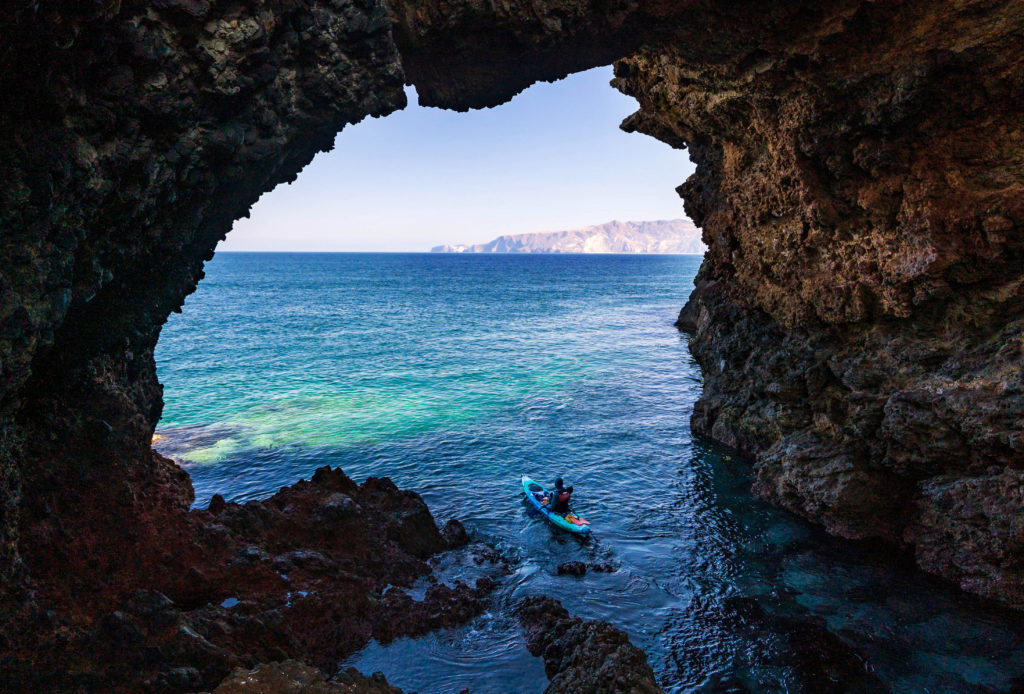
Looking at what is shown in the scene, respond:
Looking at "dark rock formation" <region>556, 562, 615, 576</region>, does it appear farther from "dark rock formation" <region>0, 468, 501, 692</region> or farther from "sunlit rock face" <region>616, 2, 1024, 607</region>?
"sunlit rock face" <region>616, 2, 1024, 607</region>

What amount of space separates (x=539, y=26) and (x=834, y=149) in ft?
35.6

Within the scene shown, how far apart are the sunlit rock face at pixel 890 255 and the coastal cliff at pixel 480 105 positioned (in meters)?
0.07

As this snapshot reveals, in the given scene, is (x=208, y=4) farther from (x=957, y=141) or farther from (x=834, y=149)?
(x=957, y=141)

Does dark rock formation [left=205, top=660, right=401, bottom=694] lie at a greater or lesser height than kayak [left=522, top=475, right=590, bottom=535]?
greater

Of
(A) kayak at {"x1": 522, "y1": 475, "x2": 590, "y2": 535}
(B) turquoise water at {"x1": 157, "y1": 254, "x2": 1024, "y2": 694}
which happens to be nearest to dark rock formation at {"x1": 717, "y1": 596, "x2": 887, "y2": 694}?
(B) turquoise water at {"x1": 157, "y1": 254, "x2": 1024, "y2": 694}

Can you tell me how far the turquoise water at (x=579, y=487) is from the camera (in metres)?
13.3

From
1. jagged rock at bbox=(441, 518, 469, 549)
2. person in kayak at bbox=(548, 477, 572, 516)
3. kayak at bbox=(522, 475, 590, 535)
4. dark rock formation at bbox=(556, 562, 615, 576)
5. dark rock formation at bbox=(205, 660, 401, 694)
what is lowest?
dark rock formation at bbox=(556, 562, 615, 576)

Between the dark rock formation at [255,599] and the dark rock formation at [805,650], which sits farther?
the dark rock formation at [805,650]

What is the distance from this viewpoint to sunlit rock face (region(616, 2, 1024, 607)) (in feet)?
47.4

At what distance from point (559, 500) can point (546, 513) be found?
0.93 meters

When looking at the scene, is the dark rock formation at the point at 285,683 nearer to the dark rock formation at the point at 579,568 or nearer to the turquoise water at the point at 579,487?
the turquoise water at the point at 579,487

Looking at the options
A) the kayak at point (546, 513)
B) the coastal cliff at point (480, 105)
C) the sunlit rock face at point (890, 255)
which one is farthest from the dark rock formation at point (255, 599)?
the sunlit rock face at point (890, 255)

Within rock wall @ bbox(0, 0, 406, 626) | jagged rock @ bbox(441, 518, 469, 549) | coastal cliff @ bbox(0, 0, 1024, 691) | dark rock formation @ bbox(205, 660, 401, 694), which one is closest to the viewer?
rock wall @ bbox(0, 0, 406, 626)

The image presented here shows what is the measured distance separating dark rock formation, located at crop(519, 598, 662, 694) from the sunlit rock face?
10.7m
